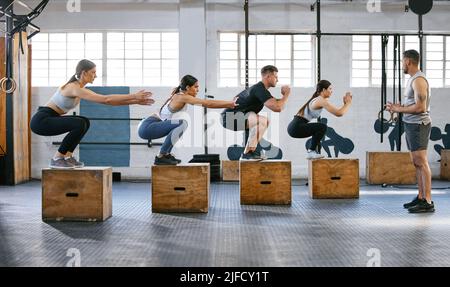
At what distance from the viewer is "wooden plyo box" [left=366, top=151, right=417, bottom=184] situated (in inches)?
313

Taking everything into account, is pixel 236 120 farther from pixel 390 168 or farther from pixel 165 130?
pixel 390 168

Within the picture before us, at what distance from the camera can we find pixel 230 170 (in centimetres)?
869

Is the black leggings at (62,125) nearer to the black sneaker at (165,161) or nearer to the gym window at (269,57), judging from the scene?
the black sneaker at (165,161)

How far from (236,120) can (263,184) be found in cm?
75

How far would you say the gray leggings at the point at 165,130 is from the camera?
5.11 meters

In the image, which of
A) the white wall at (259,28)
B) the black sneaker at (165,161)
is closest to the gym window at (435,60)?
the white wall at (259,28)

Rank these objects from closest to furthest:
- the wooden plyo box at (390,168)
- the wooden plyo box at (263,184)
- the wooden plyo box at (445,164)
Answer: the wooden plyo box at (263,184), the wooden plyo box at (390,168), the wooden plyo box at (445,164)

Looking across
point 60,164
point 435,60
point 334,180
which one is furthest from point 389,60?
point 60,164

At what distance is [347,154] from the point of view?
929cm

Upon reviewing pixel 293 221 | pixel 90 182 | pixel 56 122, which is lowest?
pixel 293 221

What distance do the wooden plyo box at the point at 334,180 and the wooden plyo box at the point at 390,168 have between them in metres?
1.95
